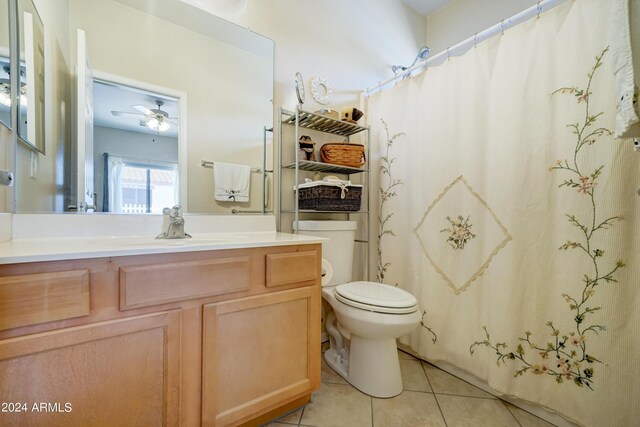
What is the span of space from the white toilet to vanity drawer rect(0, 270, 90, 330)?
101cm

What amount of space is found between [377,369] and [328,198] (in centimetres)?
91

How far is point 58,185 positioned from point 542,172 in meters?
2.03

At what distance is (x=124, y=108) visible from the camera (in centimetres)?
121

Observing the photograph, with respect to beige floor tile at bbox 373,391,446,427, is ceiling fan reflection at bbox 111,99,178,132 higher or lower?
higher

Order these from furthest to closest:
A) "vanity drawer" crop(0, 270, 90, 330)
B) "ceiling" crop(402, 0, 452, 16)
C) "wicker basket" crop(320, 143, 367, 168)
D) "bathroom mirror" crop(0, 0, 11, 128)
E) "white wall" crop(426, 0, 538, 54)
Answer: "ceiling" crop(402, 0, 452, 16)
"white wall" crop(426, 0, 538, 54)
"wicker basket" crop(320, 143, 367, 168)
"bathroom mirror" crop(0, 0, 11, 128)
"vanity drawer" crop(0, 270, 90, 330)

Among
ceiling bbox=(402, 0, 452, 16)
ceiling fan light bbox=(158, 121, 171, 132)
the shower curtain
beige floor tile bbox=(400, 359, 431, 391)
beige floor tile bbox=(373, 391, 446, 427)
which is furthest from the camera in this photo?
ceiling bbox=(402, 0, 452, 16)

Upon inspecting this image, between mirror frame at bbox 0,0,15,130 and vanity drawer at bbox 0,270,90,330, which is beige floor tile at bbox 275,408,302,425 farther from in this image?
mirror frame at bbox 0,0,15,130

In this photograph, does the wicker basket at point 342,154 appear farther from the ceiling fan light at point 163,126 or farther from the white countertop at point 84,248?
the ceiling fan light at point 163,126

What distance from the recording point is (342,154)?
5.55 ft

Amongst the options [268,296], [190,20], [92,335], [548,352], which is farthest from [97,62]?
[548,352]

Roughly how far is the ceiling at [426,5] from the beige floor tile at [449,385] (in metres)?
2.71

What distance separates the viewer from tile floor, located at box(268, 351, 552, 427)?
1165mm

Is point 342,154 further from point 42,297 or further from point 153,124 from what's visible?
point 42,297

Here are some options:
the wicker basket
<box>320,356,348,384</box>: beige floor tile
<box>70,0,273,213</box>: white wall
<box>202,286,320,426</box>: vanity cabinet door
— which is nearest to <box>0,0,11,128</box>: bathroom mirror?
<box>70,0,273,213</box>: white wall
